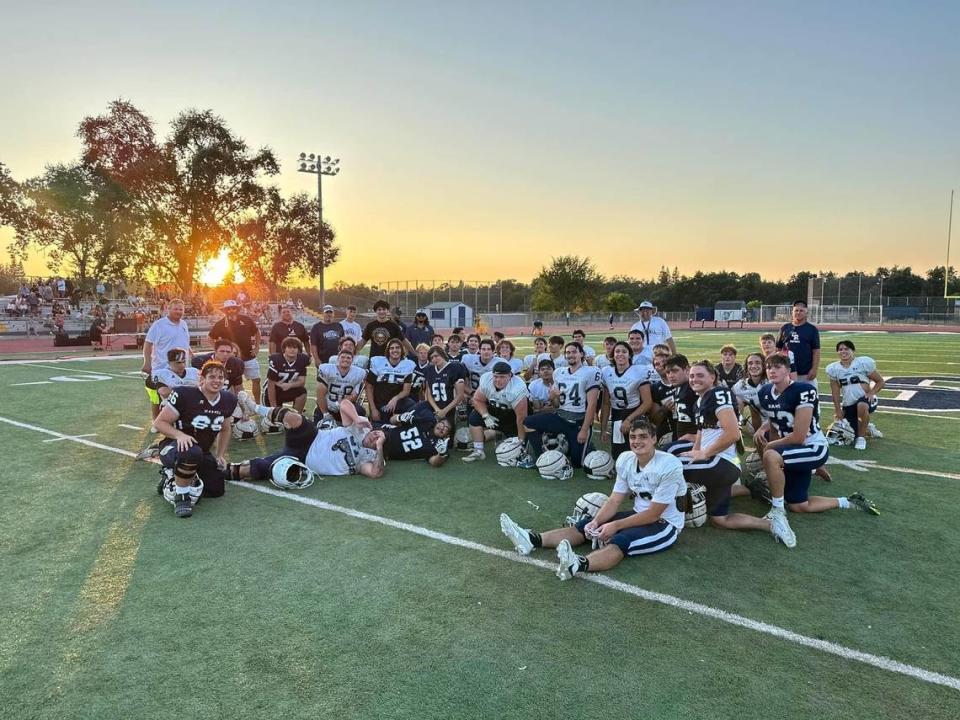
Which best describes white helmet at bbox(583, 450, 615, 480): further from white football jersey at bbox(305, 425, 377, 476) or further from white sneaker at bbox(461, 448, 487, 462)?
white football jersey at bbox(305, 425, 377, 476)

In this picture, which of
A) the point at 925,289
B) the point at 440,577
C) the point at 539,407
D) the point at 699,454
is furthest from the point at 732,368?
the point at 925,289

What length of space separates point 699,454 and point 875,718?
2539 millimetres

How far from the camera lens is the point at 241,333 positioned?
9672 millimetres

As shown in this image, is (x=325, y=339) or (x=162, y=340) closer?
(x=162, y=340)

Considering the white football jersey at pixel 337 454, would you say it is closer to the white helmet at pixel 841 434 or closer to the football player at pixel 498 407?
the football player at pixel 498 407

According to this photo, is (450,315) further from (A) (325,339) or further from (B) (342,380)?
(B) (342,380)

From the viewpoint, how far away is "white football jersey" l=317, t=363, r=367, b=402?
858 centimetres

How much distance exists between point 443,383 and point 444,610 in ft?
15.5

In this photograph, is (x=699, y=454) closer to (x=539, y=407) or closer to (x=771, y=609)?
(x=771, y=609)

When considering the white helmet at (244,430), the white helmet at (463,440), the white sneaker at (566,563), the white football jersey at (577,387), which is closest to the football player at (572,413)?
the white football jersey at (577,387)

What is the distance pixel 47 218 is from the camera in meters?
38.4

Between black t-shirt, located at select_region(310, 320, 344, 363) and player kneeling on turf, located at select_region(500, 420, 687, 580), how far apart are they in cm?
641

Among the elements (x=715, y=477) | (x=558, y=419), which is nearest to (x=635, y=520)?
(x=715, y=477)

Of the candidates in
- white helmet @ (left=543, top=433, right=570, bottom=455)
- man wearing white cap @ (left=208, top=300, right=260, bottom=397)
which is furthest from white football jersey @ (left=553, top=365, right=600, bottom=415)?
man wearing white cap @ (left=208, top=300, right=260, bottom=397)
